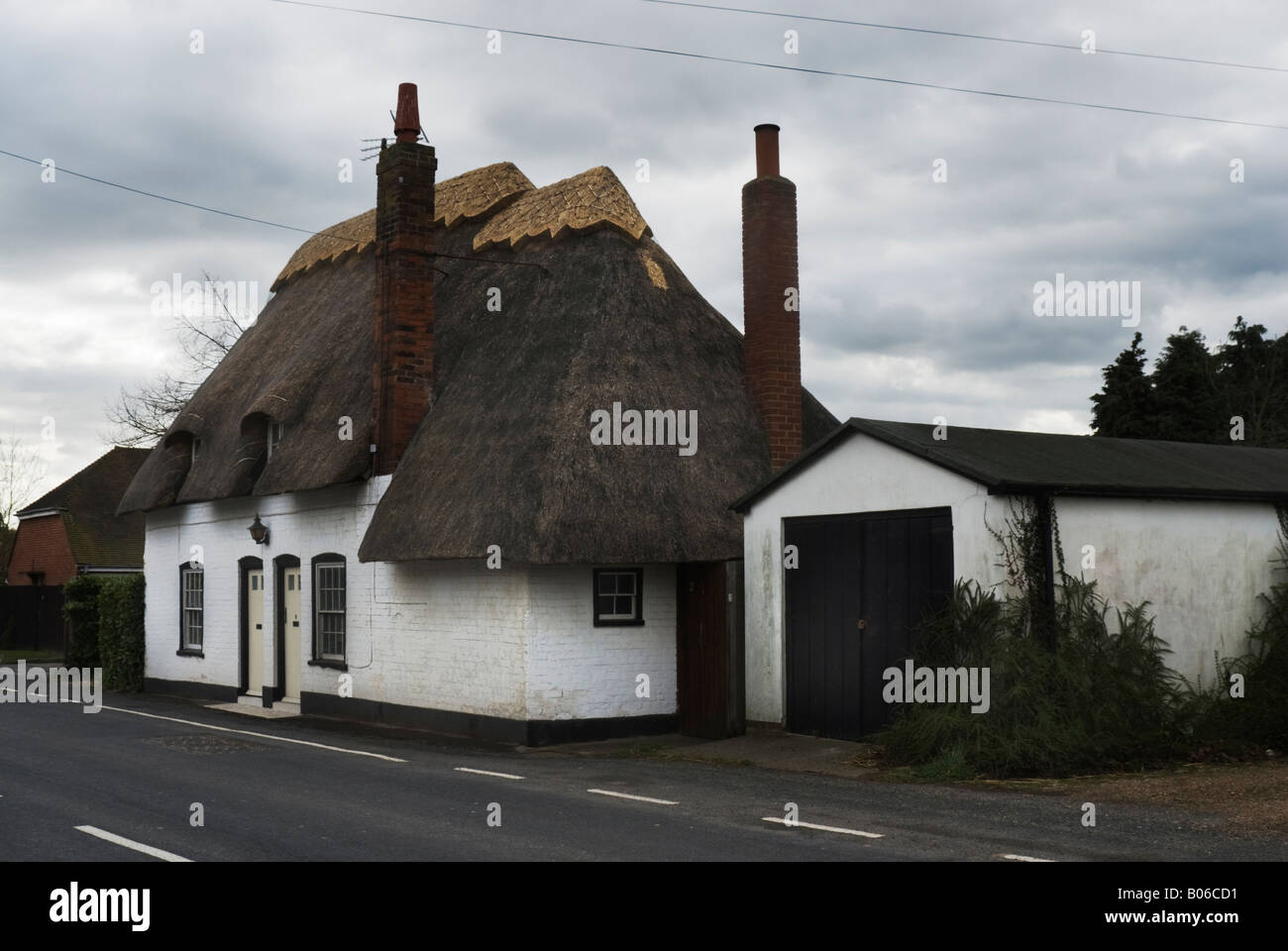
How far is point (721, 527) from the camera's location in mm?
15977

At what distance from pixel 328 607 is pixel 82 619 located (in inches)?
455

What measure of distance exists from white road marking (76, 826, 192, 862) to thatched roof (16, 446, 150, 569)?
1307 inches

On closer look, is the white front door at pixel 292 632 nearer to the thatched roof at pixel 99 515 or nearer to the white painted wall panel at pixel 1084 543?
the white painted wall panel at pixel 1084 543

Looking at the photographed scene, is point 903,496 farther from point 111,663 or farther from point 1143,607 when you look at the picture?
point 111,663

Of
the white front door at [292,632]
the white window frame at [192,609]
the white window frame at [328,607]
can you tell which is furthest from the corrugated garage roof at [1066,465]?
the white window frame at [192,609]

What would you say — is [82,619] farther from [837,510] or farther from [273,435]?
[837,510]

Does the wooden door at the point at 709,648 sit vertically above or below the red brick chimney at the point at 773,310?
below

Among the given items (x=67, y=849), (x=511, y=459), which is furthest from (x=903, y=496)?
(x=67, y=849)

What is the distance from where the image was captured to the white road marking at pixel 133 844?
8.11 m

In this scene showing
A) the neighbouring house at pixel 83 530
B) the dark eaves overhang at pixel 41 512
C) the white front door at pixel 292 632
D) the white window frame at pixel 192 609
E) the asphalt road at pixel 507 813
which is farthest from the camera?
the dark eaves overhang at pixel 41 512

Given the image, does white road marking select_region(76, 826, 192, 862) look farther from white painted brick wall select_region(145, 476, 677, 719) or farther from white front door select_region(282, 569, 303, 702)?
white front door select_region(282, 569, 303, 702)

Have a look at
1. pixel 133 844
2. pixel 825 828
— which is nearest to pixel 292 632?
pixel 133 844

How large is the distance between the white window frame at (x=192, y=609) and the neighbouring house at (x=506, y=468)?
622 mm
